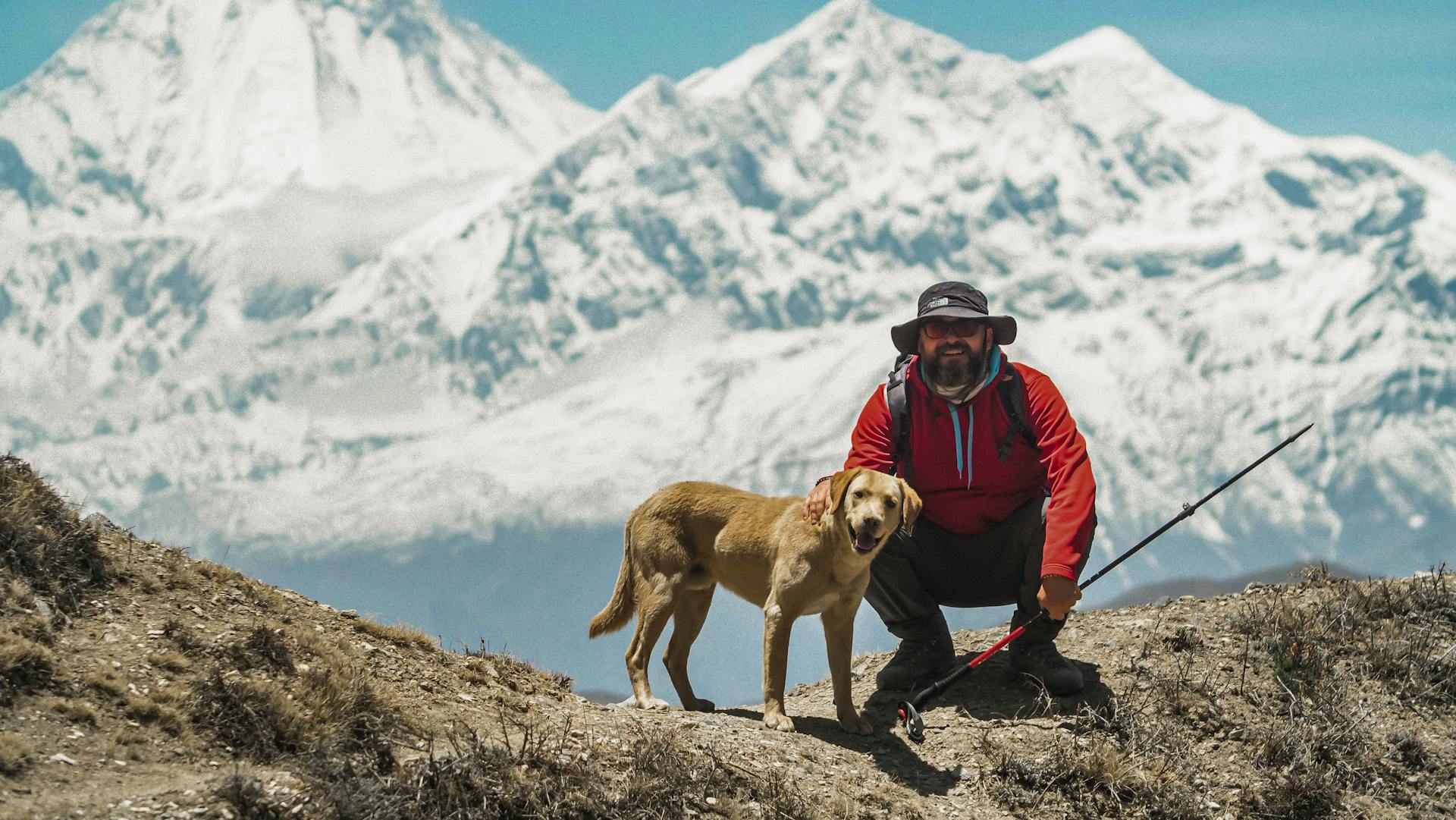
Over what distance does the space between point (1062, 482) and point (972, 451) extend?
32.3 inches

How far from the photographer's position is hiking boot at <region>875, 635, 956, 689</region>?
38.4 ft

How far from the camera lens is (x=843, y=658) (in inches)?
412

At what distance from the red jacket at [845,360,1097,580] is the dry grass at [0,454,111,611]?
5.62 meters

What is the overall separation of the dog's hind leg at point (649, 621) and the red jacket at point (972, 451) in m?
1.77

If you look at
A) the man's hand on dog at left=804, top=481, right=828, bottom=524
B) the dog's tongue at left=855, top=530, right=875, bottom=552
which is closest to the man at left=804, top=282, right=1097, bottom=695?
the man's hand on dog at left=804, top=481, right=828, bottom=524

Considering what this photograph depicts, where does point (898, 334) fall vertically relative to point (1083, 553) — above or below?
above

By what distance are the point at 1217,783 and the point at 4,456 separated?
356 inches

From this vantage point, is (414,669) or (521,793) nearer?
(521,793)

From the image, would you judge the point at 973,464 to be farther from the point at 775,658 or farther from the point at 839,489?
the point at 775,658

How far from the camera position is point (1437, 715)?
11.0 metres

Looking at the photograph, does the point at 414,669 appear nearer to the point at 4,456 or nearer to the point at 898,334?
the point at 4,456

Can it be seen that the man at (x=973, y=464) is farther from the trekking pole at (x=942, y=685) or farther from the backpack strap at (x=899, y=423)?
the trekking pole at (x=942, y=685)

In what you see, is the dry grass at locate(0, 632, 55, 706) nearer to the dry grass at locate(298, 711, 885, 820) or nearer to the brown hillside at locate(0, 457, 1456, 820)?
the brown hillside at locate(0, 457, 1456, 820)

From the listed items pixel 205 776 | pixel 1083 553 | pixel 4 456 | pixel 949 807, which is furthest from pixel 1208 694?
pixel 4 456
